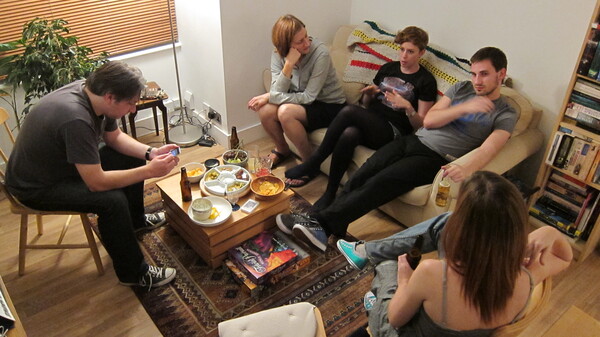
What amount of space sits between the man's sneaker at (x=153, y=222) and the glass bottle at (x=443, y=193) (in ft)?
5.16

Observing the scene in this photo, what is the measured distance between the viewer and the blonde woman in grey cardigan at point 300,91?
3016mm

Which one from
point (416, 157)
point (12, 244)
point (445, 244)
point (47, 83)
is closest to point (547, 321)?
point (416, 157)

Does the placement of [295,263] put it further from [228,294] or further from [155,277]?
[155,277]

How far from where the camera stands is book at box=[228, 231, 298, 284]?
7.56 feet

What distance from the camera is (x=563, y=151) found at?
99.1 inches

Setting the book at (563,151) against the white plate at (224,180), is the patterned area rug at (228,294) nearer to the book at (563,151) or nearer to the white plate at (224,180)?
the white plate at (224,180)

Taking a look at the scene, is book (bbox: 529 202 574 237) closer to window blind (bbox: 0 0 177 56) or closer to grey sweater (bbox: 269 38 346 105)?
grey sweater (bbox: 269 38 346 105)

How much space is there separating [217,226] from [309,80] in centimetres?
128

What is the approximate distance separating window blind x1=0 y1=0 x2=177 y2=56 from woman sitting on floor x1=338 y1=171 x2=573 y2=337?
2.61 metres

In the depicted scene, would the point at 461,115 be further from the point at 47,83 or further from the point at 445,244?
the point at 47,83

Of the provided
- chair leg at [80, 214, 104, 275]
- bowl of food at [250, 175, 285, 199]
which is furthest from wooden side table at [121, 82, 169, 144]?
bowl of food at [250, 175, 285, 199]

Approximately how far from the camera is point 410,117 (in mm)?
2904

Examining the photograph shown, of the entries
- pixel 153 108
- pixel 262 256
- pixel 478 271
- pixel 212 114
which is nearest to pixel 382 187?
pixel 262 256

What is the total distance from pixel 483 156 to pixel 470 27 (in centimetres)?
105
